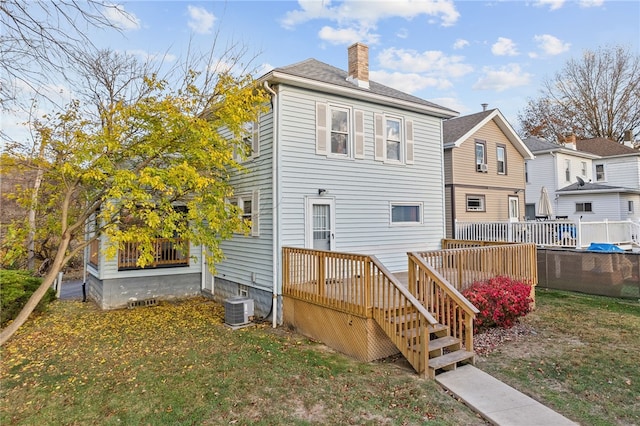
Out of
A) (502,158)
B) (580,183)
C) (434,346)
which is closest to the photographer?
(434,346)

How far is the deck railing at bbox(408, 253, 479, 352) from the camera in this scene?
5727 mm

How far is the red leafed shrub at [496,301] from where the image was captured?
7.00m

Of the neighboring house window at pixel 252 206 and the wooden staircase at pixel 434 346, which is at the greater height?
the neighboring house window at pixel 252 206

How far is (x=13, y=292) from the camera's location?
815 centimetres

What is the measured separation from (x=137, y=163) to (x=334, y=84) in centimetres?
484

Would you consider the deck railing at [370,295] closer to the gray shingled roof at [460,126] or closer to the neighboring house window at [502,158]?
the gray shingled roof at [460,126]

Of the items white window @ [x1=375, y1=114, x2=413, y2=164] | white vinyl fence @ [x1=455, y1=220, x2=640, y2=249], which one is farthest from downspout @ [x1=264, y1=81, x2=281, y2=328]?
white vinyl fence @ [x1=455, y1=220, x2=640, y2=249]

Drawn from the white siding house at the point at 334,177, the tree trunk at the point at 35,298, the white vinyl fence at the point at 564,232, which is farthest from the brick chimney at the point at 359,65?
the white vinyl fence at the point at 564,232

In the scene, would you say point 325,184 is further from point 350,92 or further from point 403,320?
point 403,320

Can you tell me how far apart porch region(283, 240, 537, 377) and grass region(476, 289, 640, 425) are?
80 centimetres

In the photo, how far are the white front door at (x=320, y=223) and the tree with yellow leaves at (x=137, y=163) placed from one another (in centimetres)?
180

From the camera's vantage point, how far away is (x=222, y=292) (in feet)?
34.1

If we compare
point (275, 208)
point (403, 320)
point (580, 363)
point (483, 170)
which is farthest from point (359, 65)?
point (483, 170)

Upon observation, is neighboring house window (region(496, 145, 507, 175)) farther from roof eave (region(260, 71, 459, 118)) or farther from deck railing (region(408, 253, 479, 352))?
deck railing (region(408, 253, 479, 352))
